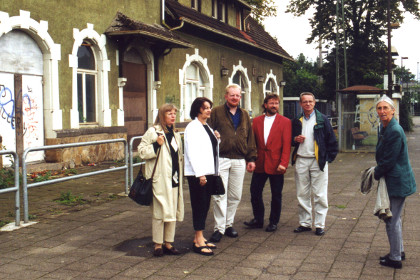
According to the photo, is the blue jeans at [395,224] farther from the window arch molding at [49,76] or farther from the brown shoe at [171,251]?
the window arch molding at [49,76]

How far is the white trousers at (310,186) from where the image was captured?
689 centimetres

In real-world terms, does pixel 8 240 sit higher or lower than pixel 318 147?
lower

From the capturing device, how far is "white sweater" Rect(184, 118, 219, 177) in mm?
5965

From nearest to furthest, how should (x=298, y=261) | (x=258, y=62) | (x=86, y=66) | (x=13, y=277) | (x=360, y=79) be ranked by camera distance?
(x=13, y=277) → (x=298, y=261) → (x=86, y=66) → (x=258, y=62) → (x=360, y=79)

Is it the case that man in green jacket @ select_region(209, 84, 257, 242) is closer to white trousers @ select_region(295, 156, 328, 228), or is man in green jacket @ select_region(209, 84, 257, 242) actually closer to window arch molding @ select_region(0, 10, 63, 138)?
white trousers @ select_region(295, 156, 328, 228)

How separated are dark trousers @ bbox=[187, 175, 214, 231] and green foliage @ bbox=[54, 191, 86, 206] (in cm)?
348

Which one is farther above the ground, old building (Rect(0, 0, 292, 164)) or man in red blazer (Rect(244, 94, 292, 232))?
old building (Rect(0, 0, 292, 164))

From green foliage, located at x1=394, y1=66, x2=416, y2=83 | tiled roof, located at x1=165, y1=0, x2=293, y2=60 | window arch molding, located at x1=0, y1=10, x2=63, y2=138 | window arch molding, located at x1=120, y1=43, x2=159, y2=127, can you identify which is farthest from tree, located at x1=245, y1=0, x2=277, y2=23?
green foliage, located at x1=394, y1=66, x2=416, y2=83

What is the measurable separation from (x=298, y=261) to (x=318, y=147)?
182 centimetres

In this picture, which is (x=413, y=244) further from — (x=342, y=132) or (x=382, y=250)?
(x=342, y=132)

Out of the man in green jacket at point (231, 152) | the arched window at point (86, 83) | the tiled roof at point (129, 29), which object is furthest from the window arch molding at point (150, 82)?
the man in green jacket at point (231, 152)

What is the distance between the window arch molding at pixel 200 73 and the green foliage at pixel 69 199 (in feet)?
32.4

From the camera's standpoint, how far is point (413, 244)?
6164 mm

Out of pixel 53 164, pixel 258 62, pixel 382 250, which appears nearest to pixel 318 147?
pixel 382 250
